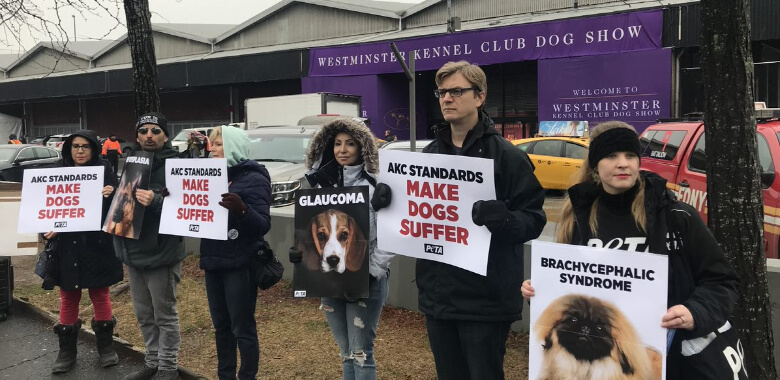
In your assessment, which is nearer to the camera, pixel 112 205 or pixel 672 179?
pixel 112 205

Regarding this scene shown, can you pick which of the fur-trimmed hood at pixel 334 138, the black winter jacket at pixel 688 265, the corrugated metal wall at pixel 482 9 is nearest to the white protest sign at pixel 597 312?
the black winter jacket at pixel 688 265

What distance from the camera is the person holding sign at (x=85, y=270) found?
5.07 meters

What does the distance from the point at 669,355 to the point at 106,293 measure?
441 cm

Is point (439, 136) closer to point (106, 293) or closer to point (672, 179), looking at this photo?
point (106, 293)

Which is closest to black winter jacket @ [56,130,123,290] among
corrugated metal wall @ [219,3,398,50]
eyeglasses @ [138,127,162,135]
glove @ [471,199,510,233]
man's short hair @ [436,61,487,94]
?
eyeglasses @ [138,127,162,135]

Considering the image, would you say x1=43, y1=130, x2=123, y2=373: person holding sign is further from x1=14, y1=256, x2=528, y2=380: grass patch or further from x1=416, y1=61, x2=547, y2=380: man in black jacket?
x1=416, y1=61, x2=547, y2=380: man in black jacket

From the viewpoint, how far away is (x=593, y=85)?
21828mm

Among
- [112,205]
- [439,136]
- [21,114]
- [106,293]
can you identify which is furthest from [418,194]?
[21,114]

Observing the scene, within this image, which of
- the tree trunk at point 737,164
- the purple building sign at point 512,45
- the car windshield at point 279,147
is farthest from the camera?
the purple building sign at point 512,45

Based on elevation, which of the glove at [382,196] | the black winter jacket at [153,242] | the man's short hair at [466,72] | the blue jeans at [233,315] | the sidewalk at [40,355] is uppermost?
the man's short hair at [466,72]

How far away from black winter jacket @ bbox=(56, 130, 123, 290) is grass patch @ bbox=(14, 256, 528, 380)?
37.1 inches

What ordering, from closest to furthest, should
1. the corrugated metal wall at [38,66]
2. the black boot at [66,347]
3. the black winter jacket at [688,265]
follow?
the black winter jacket at [688,265]
the black boot at [66,347]
the corrugated metal wall at [38,66]

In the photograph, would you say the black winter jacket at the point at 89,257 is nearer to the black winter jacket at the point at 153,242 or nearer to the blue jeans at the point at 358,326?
the black winter jacket at the point at 153,242

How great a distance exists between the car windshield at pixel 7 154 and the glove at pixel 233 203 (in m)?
19.5
